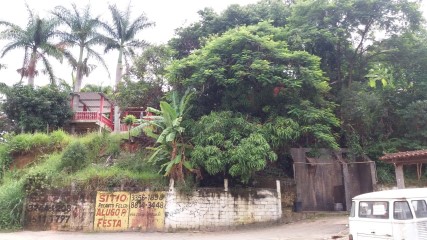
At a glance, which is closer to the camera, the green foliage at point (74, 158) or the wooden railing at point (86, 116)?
the green foliage at point (74, 158)

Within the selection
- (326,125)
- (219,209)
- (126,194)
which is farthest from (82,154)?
(326,125)

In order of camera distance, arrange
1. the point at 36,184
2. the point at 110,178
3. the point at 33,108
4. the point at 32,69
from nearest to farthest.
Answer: the point at 36,184
the point at 110,178
the point at 33,108
the point at 32,69

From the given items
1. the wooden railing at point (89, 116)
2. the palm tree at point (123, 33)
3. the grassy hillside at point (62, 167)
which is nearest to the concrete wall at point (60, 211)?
the grassy hillside at point (62, 167)

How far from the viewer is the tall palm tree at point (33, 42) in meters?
25.0

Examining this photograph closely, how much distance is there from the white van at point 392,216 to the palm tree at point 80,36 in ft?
79.3

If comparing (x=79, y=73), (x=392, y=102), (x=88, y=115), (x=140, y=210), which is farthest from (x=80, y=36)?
(x=392, y=102)

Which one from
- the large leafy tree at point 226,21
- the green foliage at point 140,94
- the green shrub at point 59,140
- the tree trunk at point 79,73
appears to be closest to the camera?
the green shrub at point 59,140

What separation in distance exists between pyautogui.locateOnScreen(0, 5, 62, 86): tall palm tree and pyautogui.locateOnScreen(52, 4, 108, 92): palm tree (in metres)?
1.15

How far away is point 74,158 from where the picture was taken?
632 inches

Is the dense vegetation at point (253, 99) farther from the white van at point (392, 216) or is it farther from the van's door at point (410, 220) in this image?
the van's door at point (410, 220)

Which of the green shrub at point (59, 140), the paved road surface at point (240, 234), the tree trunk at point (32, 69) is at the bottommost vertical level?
the paved road surface at point (240, 234)

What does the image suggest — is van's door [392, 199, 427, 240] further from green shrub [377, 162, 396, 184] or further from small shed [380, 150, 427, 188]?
green shrub [377, 162, 396, 184]

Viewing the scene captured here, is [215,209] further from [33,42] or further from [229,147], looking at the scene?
[33,42]

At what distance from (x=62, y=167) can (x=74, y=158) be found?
2.15 feet
